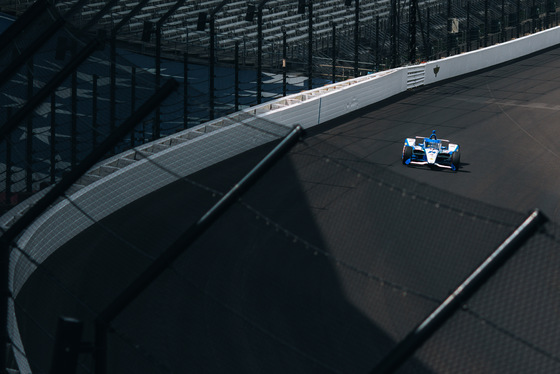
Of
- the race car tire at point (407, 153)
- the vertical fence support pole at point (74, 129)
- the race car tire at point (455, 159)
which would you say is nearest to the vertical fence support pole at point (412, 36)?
the race car tire at point (407, 153)

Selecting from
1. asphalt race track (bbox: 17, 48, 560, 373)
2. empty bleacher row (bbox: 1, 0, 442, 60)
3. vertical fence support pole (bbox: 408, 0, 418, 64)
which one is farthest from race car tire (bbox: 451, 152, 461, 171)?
asphalt race track (bbox: 17, 48, 560, 373)

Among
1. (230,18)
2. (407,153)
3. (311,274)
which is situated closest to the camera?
(311,274)

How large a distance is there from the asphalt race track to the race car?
12.9 m

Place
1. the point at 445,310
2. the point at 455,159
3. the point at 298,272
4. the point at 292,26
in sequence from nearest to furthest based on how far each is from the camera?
the point at 445,310, the point at 298,272, the point at 455,159, the point at 292,26

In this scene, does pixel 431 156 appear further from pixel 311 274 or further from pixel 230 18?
pixel 230 18

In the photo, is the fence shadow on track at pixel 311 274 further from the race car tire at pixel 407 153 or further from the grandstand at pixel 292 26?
the grandstand at pixel 292 26

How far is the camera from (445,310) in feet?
10.5

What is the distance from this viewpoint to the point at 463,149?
772 inches

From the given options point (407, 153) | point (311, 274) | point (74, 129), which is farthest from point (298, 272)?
point (407, 153)

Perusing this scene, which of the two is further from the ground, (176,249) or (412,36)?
(176,249)

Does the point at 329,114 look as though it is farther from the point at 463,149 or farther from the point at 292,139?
the point at 292,139

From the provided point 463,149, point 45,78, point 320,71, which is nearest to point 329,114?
point 463,149

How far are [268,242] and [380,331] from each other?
25.4 inches

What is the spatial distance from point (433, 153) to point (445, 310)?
1426 cm
